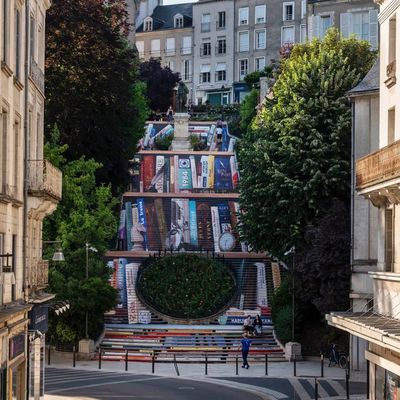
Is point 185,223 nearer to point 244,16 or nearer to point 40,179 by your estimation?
point 40,179

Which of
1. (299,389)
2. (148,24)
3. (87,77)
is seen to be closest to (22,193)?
(299,389)

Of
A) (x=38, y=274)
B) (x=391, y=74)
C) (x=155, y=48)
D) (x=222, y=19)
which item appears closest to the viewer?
(x=391, y=74)

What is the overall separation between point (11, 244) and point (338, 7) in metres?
55.6

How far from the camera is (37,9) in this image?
106 ft

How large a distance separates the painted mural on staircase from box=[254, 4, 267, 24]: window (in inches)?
1501

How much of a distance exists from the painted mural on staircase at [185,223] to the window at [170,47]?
4611 centimetres

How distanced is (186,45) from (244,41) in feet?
31.6

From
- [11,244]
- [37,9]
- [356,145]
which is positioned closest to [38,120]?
[37,9]

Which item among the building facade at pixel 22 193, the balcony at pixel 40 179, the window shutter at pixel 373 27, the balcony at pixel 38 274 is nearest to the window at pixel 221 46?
the window shutter at pixel 373 27

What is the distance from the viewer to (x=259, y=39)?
12950 cm

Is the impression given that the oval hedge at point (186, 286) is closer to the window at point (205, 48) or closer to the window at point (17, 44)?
the window at point (17, 44)

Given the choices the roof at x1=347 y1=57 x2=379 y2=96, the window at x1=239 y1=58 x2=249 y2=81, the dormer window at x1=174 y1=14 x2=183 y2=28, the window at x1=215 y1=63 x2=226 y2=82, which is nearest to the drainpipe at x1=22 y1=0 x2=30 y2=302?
the roof at x1=347 y1=57 x2=379 y2=96

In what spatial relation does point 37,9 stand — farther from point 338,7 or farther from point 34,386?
point 338,7

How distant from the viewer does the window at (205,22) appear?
134625 mm
